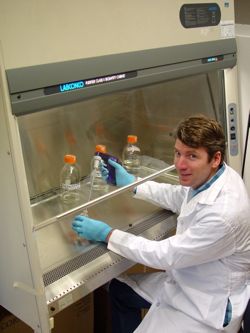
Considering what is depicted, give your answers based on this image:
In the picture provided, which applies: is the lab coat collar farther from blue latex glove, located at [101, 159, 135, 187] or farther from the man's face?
blue latex glove, located at [101, 159, 135, 187]

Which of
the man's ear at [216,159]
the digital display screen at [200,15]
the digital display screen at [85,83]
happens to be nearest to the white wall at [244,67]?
the digital display screen at [200,15]

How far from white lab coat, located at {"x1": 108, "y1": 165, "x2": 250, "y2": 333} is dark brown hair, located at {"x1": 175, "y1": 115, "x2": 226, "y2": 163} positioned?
0.13 metres

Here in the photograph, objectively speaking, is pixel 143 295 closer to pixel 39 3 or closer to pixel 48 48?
pixel 48 48

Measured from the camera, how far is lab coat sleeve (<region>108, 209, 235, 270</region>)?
139cm

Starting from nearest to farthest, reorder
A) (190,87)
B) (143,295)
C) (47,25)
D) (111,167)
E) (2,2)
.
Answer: (2,2) → (47,25) → (143,295) → (111,167) → (190,87)

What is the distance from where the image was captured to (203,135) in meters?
1.42

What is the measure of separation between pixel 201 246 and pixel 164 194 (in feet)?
1.58

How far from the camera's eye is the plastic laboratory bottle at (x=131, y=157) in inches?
81.3

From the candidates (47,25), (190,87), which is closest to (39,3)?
(47,25)

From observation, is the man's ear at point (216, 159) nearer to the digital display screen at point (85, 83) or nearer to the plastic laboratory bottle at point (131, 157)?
the digital display screen at point (85, 83)

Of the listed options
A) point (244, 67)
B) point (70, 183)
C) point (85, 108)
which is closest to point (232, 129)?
point (244, 67)

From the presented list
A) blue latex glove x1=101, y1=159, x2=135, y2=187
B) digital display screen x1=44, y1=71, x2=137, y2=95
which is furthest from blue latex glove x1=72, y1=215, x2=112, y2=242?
digital display screen x1=44, y1=71, x2=137, y2=95

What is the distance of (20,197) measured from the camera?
121 cm

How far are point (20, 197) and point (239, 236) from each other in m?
0.77
